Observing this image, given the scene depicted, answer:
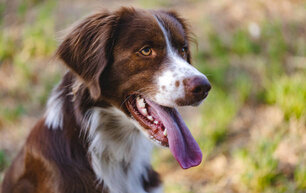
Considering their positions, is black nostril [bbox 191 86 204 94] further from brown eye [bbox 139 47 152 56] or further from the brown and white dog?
brown eye [bbox 139 47 152 56]

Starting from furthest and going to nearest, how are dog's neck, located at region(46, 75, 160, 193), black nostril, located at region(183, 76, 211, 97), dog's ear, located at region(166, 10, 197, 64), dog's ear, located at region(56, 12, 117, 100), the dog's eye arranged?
dog's ear, located at region(166, 10, 197, 64), the dog's eye, dog's neck, located at region(46, 75, 160, 193), dog's ear, located at region(56, 12, 117, 100), black nostril, located at region(183, 76, 211, 97)

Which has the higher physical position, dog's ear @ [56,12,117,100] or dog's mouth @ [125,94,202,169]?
dog's ear @ [56,12,117,100]

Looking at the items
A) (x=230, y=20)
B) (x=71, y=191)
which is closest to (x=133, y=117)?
(x=71, y=191)

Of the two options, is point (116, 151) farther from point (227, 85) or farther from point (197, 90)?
point (227, 85)

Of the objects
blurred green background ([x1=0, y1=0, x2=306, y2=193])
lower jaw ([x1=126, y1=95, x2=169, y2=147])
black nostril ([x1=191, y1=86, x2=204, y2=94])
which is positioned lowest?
blurred green background ([x1=0, y1=0, x2=306, y2=193])

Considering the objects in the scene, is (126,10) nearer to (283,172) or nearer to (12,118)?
(283,172)

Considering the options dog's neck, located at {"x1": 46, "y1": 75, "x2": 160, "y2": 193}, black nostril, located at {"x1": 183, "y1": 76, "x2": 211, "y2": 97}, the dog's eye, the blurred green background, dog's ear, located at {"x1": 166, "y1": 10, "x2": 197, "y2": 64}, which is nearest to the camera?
black nostril, located at {"x1": 183, "y1": 76, "x2": 211, "y2": 97}

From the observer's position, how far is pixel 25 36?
20.8 ft

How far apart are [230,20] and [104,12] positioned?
14.4 feet


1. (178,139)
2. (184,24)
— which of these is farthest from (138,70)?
(184,24)

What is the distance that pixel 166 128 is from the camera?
258cm

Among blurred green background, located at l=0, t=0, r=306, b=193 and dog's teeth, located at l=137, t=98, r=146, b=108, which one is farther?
blurred green background, located at l=0, t=0, r=306, b=193

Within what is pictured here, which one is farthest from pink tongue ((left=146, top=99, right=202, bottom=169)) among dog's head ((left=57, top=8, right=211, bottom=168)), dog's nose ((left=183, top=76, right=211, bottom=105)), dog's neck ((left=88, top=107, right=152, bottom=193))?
dog's neck ((left=88, top=107, right=152, bottom=193))

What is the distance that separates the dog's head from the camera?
100 inches
